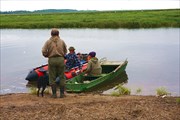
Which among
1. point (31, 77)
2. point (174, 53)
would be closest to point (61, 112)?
point (31, 77)

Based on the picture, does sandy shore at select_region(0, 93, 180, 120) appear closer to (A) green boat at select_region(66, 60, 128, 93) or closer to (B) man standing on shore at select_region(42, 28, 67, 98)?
(B) man standing on shore at select_region(42, 28, 67, 98)

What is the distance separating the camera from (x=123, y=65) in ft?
54.2

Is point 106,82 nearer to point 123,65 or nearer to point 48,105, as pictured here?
point 123,65

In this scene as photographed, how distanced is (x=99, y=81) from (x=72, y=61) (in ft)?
4.32

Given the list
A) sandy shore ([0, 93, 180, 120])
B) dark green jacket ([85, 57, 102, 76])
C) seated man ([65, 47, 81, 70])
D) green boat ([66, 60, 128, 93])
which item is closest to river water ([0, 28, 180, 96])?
green boat ([66, 60, 128, 93])

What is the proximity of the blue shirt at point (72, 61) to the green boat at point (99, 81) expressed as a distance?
486 millimetres

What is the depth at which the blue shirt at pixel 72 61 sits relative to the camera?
42.9ft

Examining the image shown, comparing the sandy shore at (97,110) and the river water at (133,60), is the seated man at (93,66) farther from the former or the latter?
the sandy shore at (97,110)

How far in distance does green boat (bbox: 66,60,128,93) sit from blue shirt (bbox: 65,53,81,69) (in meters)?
0.49

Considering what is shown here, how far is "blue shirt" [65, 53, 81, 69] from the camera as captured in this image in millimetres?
13080

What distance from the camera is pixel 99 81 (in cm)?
1333

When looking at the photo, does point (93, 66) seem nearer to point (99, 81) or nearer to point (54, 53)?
point (99, 81)

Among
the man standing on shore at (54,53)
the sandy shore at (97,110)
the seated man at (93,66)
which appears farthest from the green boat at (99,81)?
the sandy shore at (97,110)

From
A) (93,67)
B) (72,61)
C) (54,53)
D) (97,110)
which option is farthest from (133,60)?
(97,110)
